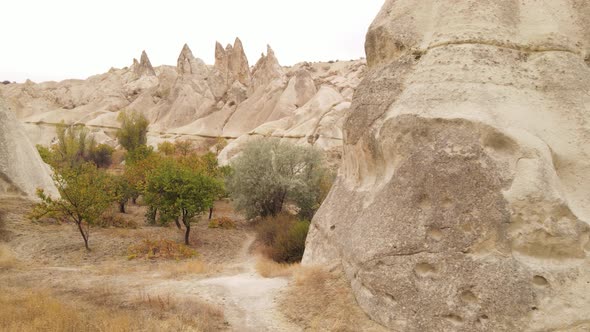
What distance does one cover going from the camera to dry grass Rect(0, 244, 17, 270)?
396 inches

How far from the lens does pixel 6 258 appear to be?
34.0 feet

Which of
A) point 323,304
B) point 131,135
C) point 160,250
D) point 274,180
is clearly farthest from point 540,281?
point 131,135

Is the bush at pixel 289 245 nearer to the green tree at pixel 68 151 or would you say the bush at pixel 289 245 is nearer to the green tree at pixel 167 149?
the green tree at pixel 68 151

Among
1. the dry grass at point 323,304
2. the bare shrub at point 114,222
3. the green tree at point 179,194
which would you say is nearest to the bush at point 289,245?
the green tree at point 179,194

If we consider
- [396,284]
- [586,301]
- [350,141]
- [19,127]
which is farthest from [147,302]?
[19,127]

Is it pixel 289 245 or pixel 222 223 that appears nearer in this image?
pixel 289 245

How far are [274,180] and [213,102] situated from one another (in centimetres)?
2612

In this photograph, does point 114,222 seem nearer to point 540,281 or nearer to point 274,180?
point 274,180

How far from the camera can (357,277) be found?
675 cm

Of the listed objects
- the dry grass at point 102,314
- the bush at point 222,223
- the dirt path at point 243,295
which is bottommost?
the bush at point 222,223

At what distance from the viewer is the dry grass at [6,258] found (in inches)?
396

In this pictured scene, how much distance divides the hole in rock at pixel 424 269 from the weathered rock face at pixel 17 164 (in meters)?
14.1

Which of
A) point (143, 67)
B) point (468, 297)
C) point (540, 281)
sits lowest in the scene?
point (468, 297)

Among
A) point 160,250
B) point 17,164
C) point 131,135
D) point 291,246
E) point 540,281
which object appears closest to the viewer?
point 540,281
